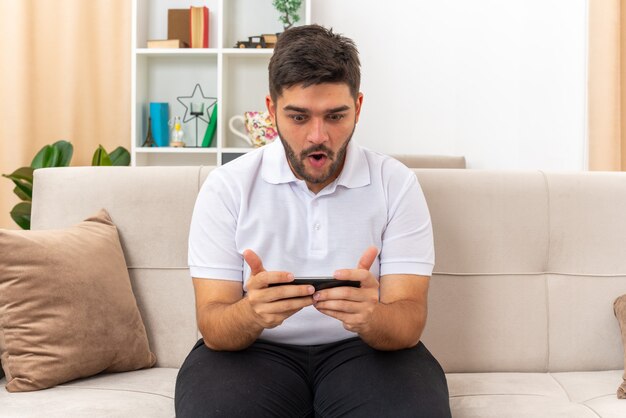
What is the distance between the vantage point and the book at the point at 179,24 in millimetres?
3645

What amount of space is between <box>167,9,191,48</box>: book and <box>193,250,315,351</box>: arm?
230cm

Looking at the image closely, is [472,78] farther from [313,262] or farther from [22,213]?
[313,262]

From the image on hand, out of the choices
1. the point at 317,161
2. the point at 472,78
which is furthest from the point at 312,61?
the point at 472,78

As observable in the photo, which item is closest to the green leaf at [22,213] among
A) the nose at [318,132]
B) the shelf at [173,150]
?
the shelf at [173,150]

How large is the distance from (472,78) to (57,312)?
8.63ft

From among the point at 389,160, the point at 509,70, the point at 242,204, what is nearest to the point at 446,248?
the point at 389,160

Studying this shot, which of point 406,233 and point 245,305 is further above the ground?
point 406,233

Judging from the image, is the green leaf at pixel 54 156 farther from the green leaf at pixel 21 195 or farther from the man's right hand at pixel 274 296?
the man's right hand at pixel 274 296

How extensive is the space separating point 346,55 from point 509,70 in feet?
7.73

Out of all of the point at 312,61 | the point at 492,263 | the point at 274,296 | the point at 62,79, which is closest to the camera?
the point at 274,296

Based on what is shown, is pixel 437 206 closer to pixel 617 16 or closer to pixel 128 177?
pixel 128 177

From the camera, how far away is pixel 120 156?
3549 millimetres

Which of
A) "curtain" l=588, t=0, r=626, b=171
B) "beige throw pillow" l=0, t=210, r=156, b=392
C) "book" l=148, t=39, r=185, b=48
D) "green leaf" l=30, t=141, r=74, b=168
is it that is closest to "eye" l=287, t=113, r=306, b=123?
"beige throw pillow" l=0, t=210, r=156, b=392

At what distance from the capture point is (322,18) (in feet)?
12.3
